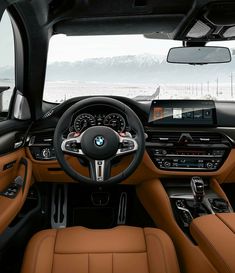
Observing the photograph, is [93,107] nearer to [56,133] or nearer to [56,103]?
[56,133]

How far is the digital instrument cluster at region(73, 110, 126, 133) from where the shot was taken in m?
2.58

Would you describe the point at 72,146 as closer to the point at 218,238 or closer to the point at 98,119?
the point at 98,119

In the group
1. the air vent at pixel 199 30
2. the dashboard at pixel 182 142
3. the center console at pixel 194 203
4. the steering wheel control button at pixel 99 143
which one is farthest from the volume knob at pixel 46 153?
the air vent at pixel 199 30

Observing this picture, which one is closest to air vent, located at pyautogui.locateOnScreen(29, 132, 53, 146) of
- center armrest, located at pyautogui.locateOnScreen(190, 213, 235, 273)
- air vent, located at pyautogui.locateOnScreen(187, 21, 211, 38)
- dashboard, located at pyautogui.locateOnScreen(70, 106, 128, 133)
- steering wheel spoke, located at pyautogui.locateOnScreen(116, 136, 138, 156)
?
dashboard, located at pyautogui.locateOnScreen(70, 106, 128, 133)

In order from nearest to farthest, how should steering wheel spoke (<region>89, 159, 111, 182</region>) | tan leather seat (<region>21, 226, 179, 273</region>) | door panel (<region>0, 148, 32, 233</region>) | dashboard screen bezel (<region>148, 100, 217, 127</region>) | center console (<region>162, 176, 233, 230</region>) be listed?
tan leather seat (<region>21, 226, 179, 273</region>)
door panel (<region>0, 148, 32, 233</region>)
steering wheel spoke (<region>89, 159, 111, 182</region>)
center console (<region>162, 176, 233, 230</region>)
dashboard screen bezel (<region>148, 100, 217, 127</region>)

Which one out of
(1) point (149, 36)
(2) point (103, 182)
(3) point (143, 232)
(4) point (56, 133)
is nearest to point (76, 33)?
(1) point (149, 36)

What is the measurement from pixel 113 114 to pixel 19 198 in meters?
0.84

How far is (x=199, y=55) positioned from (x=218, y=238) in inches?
74.4

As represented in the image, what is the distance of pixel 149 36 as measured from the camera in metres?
3.48

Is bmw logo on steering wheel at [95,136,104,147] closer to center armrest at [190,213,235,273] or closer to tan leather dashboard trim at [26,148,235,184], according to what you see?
tan leather dashboard trim at [26,148,235,184]

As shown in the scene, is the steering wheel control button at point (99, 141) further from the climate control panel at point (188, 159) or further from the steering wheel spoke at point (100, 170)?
the climate control panel at point (188, 159)

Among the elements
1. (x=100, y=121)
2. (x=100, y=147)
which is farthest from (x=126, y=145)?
(x=100, y=121)

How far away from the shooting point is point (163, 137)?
3.01 metres

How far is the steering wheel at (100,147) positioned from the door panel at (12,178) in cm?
35
